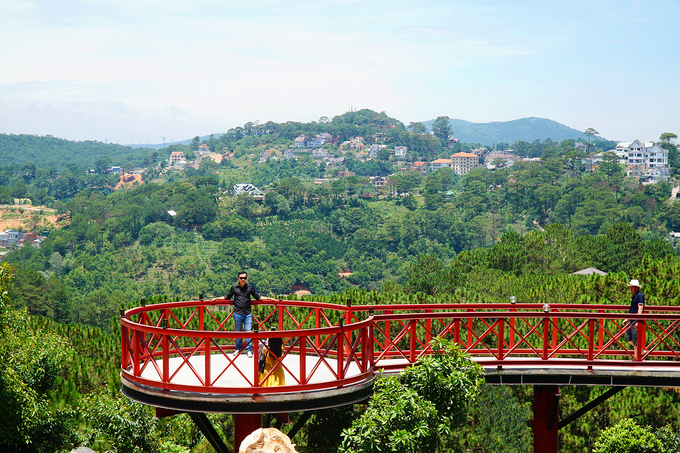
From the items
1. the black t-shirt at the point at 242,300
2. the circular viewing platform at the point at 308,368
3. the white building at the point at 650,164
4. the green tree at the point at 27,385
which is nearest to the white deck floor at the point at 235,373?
the circular viewing platform at the point at 308,368

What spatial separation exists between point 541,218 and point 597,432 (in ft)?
441

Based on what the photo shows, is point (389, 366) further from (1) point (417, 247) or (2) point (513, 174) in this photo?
(2) point (513, 174)

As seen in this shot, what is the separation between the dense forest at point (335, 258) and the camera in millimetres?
16859

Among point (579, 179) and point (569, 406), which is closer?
point (569, 406)

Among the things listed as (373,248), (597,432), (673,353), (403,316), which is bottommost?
(373,248)

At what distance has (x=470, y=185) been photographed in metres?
168

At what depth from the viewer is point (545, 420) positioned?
11.5 meters

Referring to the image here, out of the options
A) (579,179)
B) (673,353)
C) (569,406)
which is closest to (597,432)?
(569,406)

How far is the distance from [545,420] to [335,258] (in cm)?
12946

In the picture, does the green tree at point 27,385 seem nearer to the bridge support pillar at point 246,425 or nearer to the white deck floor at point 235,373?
the white deck floor at point 235,373

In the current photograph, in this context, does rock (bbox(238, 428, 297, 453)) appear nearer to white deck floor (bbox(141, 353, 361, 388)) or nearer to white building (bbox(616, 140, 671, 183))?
white deck floor (bbox(141, 353, 361, 388))

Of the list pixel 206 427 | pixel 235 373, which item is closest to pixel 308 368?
pixel 235 373

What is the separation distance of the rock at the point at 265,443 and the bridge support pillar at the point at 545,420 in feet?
15.0

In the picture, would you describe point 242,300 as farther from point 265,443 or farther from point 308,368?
point 265,443
